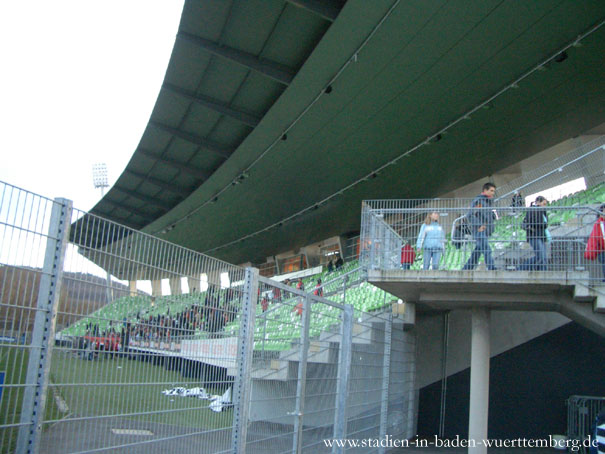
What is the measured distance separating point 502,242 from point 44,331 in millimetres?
8369

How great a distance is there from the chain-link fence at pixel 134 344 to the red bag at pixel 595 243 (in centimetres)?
529

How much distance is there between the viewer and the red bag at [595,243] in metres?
8.90

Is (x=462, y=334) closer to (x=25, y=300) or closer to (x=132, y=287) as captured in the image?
(x=132, y=287)

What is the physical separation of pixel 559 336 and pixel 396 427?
5035 millimetres

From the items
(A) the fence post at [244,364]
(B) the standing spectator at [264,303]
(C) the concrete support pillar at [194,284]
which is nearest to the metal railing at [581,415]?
(B) the standing spectator at [264,303]

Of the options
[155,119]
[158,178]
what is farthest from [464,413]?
[158,178]

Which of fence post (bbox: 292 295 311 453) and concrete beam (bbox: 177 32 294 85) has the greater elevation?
concrete beam (bbox: 177 32 294 85)

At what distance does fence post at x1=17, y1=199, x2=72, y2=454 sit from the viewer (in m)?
2.82

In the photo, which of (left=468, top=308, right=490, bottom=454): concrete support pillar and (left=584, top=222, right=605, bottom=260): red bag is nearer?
(left=584, top=222, right=605, bottom=260): red bag

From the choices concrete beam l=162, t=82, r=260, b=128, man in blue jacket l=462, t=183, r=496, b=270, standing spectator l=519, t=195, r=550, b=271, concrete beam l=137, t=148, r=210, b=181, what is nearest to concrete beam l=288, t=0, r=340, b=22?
man in blue jacket l=462, t=183, r=496, b=270

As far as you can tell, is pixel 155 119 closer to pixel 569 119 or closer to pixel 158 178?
pixel 158 178

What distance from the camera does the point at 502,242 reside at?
9898 millimetres

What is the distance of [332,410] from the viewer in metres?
7.03

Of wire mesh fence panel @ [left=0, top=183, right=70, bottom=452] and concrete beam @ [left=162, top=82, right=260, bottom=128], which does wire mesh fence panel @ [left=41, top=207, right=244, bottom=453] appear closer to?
wire mesh fence panel @ [left=0, top=183, right=70, bottom=452]
